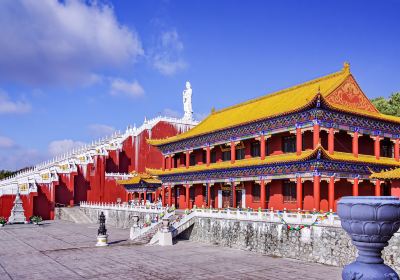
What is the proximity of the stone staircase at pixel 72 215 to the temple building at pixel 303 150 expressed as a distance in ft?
49.0

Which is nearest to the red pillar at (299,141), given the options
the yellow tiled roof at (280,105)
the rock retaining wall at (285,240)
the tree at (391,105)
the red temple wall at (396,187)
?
the yellow tiled roof at (280,105)

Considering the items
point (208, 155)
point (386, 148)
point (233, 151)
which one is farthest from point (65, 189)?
point (386, 148)

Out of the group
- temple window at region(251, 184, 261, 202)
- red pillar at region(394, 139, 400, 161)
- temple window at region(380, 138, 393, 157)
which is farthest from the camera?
temple window at region(251, 184, 261, 202)

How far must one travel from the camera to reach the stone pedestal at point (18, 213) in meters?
39.5

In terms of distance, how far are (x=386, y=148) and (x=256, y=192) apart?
881 centimetres

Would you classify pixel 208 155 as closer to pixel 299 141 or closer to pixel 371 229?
pixel 299 141

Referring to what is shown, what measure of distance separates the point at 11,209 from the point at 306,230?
31.2m

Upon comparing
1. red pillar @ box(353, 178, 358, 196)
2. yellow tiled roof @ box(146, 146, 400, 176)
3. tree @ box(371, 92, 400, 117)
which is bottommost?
red pillar @ box(353, 178, 358, 196)

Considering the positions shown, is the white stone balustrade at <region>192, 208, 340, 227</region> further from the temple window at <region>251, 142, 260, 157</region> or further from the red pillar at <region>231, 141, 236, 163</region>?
the temple window at <region>251, 142, 260, 157</region>

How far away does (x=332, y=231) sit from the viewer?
1759cm

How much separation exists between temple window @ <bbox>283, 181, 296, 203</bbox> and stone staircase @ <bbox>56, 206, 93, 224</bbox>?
23.3 m

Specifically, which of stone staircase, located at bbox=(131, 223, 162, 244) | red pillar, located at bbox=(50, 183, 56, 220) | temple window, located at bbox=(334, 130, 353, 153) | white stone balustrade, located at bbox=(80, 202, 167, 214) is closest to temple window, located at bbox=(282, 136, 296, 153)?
temple window, located at bbox=(334, 130, 353, 153)

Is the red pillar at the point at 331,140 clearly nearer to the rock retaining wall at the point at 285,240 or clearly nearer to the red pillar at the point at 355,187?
the red pillar at the point at 355,187

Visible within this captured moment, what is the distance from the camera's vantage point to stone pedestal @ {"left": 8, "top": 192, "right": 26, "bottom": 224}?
39.5 m
